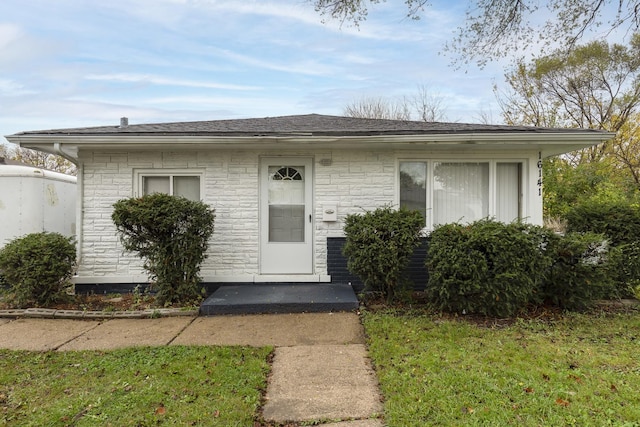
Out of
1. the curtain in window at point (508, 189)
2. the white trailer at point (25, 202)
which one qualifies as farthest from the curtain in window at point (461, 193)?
the white trailer at point (25, 202)

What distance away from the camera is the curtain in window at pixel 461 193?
6160 millimetres

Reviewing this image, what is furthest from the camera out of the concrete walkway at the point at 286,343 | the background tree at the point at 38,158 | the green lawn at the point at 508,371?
the background tree at the point at 38,158

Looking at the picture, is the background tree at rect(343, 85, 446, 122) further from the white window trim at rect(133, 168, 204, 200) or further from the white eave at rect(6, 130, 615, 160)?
the white window trim at rect(133, 168, 204, 200)

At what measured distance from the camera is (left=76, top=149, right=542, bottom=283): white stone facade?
6031mm

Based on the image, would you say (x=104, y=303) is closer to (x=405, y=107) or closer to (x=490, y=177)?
(x=490, y=177)

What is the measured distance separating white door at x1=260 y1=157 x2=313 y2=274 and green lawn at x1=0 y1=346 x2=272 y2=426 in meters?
2.50

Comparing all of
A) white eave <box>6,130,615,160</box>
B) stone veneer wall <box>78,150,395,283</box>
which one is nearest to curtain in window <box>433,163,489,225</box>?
Result: white eave <box>6,130,615,160</box>

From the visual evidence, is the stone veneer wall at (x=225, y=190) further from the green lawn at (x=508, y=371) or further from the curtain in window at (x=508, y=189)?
the green lawn at (x=508, y=371)

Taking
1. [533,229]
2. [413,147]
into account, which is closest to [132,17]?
[413,147]

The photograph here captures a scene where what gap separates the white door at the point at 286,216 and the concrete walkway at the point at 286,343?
1.37 meters

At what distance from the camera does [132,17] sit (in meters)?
8.20

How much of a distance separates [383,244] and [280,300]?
1651mm

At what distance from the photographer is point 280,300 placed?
16.7 ft

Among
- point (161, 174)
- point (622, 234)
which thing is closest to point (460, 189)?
point (622, 234)
